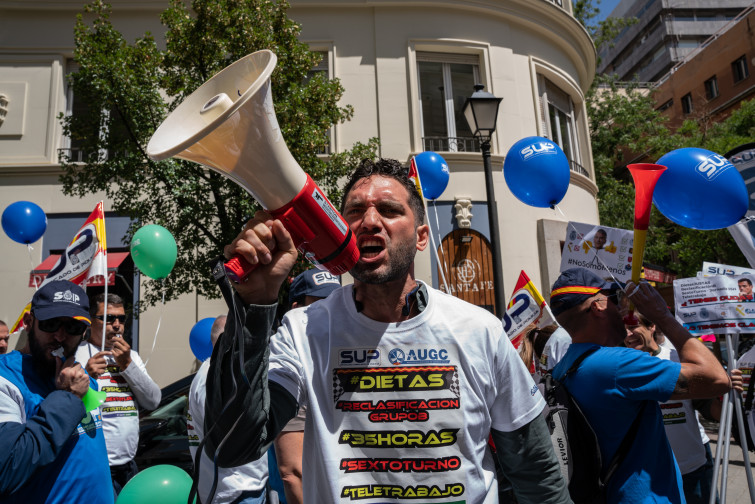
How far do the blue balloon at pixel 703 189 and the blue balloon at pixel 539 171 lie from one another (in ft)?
3.67

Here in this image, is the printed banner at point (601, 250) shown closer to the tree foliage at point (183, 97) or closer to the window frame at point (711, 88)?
the tree foliage at point (183, 97)

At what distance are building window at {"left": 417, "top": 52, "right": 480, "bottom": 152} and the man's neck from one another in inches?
438

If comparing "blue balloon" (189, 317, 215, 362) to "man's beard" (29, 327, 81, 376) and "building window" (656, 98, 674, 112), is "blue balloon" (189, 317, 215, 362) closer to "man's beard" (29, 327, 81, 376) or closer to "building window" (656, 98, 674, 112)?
"man's beard" (29, 327, 81, 376)

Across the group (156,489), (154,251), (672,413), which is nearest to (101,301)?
(154,251)

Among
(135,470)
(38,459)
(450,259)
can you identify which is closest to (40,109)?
(450,259)

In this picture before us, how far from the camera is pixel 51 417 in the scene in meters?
2.48

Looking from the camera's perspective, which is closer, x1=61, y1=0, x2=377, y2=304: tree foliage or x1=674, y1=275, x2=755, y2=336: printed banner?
x1=674, y1=275, x2=755, y2=336: printed banner

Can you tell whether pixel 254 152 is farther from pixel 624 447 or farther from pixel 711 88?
pixel 711 88

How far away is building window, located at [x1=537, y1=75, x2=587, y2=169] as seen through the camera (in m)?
13.8

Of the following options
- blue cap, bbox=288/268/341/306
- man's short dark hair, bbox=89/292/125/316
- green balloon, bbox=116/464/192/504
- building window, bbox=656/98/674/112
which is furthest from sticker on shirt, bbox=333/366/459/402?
building window, bbox=656/98/674/112

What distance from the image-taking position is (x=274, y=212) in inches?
60.4

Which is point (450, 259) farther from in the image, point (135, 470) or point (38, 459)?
point (38, 459)

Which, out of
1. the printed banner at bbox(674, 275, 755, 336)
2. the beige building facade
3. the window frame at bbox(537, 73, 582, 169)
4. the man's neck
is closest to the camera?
the man's neck

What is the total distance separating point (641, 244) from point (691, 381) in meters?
0.71
